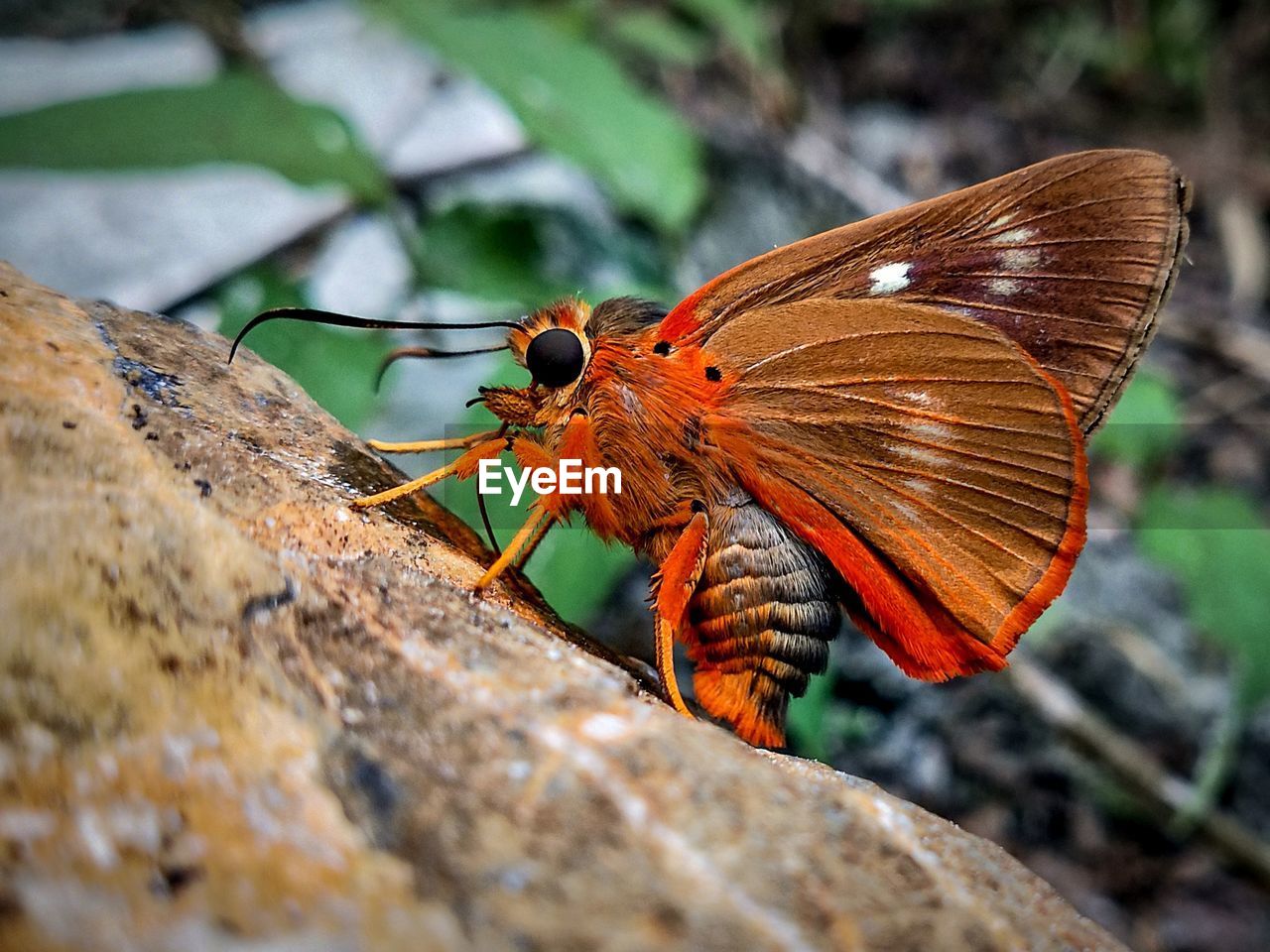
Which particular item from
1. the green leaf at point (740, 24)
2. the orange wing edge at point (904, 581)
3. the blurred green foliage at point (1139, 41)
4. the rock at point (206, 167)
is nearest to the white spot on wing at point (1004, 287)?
the orange wing edge at point (904, 581)

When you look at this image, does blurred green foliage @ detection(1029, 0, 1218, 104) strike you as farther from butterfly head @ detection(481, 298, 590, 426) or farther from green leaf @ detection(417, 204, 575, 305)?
butterfly head @ detection(481, 298, 590, 426)

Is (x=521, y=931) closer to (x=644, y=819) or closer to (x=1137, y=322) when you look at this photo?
(x=644, y=819)

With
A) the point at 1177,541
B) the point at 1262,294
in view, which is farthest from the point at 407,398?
the point at 1262,294

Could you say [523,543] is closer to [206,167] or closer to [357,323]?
[357,323]

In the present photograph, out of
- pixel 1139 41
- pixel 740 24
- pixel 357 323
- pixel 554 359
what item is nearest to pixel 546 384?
pixel 554 359

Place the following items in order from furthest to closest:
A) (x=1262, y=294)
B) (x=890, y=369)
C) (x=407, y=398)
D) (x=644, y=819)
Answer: (x=1262, y=294)
(x=407, y=398)
(x=890, y=369)
(x=644, y=819)

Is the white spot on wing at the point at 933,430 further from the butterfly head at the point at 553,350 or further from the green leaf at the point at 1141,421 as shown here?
the green leaf at the point at 1141,421

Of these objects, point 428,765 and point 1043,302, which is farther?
point 1043,302

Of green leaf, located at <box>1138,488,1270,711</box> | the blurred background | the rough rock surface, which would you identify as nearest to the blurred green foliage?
the blurred background
